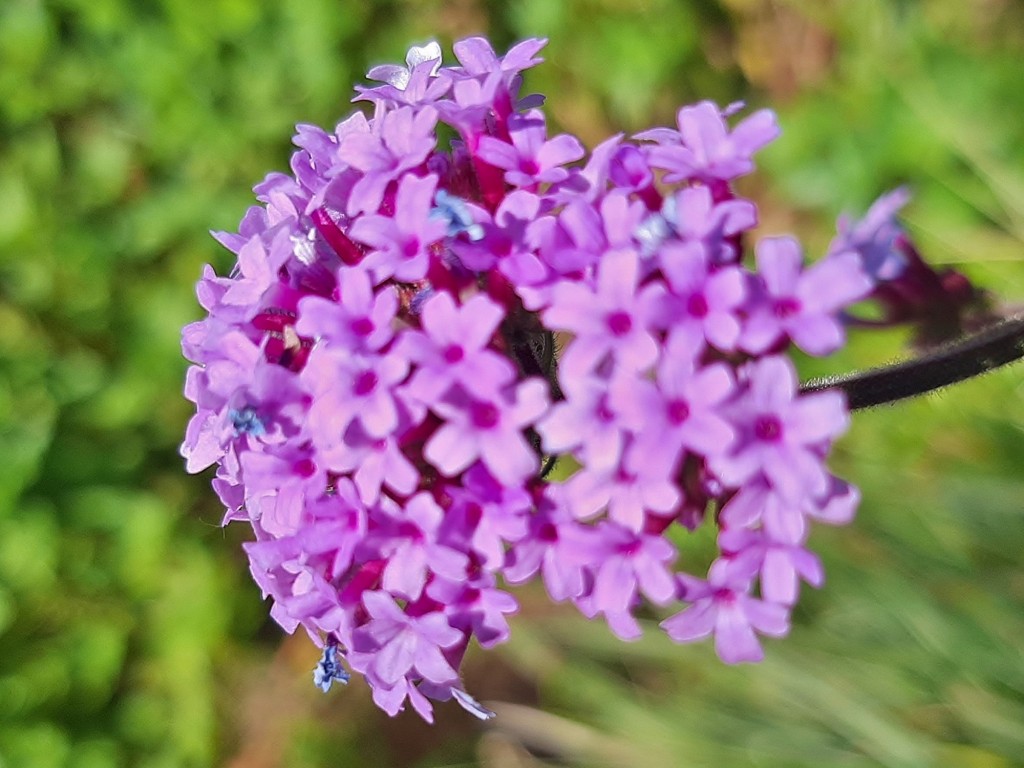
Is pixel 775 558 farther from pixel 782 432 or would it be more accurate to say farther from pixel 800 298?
pixel 800 298

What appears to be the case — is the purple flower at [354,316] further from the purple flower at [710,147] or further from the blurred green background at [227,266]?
the blurred green background at [227,266]

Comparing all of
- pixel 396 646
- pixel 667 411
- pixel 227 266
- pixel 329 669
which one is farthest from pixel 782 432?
pixel 227 266

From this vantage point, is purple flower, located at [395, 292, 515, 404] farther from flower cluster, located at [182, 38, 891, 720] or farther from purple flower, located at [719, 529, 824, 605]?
purple flower, located at [719, 529, 824, 605]

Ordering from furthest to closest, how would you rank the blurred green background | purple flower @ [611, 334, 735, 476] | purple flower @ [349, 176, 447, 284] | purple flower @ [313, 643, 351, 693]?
the blurred green background
purple flower @ [313, 643, 351, 693]
purple flower @ [349, 176, 447, 284]
purple flower @ [611, 334, 735, 476]

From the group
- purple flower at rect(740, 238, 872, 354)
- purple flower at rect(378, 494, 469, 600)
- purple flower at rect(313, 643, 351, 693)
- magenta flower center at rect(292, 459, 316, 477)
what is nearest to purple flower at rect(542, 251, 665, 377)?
purple flower at rect(740, 238, 872, 354)

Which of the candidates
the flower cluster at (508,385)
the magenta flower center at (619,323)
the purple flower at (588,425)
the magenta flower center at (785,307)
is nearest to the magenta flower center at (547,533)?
the flower cluster at (508,385)

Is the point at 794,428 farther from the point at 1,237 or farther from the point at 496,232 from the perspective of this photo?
the point at 1,237
